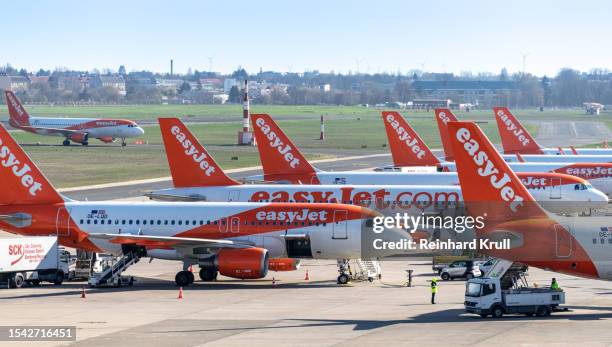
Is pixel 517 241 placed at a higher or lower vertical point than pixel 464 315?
higher

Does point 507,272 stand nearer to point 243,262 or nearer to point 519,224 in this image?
point 519,224

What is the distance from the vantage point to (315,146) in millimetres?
196000

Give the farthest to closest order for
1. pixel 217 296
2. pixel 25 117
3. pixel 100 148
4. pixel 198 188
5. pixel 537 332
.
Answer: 1. pixel 25 117
2. pixel 100 148
3. pixel 198 188
4. pixel 217 296
5. pixel 537 332

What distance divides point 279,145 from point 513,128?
1605 inches

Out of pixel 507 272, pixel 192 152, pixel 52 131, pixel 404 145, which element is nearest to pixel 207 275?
pixel 192 152

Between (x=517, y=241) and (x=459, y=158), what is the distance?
4667mm

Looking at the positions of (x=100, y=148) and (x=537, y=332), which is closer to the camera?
(x=537, y=332)

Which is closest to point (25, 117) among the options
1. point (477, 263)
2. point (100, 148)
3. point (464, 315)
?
point (100, 148)

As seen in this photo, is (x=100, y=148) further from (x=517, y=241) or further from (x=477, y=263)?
(x=517, y=241)

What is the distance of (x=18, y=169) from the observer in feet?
220

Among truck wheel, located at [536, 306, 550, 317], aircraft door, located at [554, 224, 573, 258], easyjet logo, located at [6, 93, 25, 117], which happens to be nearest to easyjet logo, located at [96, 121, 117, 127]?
easyjet logo, located at [6, 93, 25, 117]

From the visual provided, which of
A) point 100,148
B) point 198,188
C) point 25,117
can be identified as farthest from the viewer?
point 25,117

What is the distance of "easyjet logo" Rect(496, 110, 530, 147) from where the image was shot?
122 metres

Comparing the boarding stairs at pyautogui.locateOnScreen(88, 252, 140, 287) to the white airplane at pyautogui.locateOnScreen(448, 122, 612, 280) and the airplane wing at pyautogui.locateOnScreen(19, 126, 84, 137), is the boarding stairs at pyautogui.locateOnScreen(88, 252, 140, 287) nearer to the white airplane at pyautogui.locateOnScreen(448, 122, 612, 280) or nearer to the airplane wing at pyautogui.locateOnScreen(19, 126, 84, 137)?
the white airplane at pyautogui.locateOnScreen(448, 122, 612, 280)
